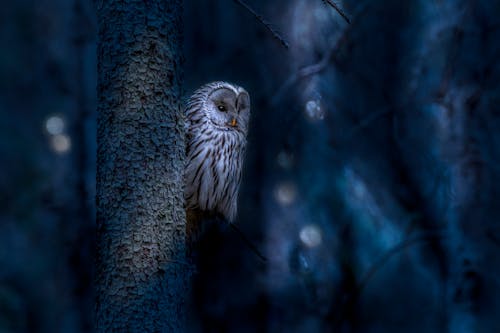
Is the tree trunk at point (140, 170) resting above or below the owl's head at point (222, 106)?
below

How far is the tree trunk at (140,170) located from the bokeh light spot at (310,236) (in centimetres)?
402

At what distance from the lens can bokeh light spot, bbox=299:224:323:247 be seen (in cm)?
625

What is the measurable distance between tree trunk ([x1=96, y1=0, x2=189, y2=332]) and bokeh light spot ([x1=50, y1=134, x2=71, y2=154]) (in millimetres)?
4590

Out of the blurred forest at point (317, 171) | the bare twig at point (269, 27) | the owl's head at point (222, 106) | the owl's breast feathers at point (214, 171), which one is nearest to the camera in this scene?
the bare twig at point (269, 27)

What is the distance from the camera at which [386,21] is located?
7.59m

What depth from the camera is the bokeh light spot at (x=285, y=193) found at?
20.9 ft

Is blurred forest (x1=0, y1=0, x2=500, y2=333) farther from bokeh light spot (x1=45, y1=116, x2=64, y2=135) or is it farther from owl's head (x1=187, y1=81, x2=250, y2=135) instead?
owl's head (x1=187, y1=81, x2=250, y2=135)

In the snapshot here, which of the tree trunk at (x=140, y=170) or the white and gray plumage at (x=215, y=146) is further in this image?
the white and gray plumage at (x=215, y=146)

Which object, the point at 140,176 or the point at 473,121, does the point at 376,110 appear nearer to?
the point at 473,121

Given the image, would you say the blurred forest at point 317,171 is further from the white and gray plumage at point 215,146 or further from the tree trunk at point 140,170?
the tree trunk at point 140,170

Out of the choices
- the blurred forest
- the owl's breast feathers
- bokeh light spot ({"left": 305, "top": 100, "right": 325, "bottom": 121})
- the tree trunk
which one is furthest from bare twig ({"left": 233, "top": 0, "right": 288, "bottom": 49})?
bokeh light spot ({"left": 305, "top": 100, "right": 325, "bottom": 121})

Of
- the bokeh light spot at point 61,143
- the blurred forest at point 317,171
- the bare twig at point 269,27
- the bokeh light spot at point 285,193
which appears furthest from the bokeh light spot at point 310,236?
the bare twig at point 269,27

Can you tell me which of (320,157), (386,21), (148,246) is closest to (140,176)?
(148,246)

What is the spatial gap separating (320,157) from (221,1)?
1999 mm
